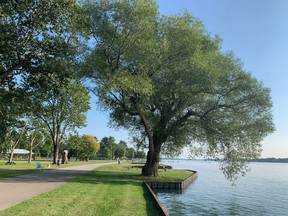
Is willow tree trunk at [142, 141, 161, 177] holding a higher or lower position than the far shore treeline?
lower

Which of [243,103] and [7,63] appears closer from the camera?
[7,63]

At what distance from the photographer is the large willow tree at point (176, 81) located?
26969mm

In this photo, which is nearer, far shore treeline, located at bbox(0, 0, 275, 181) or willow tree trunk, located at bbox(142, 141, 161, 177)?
far shore treeline, located at bbox(0, 0, 275, 181)

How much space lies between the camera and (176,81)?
3017 centimetres

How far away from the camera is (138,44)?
27.2 metres

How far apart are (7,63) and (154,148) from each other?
2200 centimetres

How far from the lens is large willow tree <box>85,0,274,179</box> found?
2697 cm

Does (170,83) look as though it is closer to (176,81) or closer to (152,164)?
(176,81)

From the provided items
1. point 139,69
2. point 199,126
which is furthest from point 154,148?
point 139,69

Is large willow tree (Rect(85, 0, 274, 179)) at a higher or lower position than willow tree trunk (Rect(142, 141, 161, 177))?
higher

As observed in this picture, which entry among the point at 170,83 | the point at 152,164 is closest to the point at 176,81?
the point at 170,83

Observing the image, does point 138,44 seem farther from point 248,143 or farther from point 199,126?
point 248,143

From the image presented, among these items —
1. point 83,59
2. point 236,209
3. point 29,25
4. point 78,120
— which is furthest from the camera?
point 78,120

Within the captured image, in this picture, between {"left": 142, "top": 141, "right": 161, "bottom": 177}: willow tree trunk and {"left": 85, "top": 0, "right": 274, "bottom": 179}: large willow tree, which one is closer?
{"left": 85, "top": 0, "right": 274, "bottom": 179}: large willow tree
